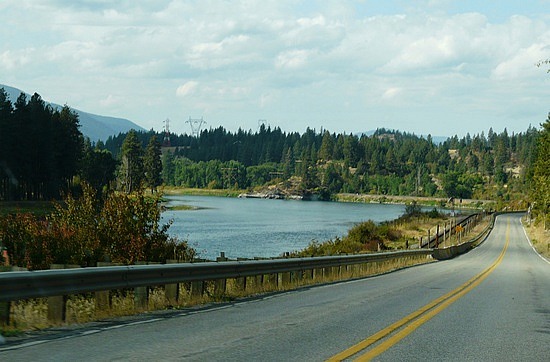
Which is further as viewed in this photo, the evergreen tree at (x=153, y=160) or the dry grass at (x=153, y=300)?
the evergreen tree at (x=153, y=160)

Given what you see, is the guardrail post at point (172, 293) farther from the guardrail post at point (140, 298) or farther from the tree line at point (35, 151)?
the tree line at point (35, 151)

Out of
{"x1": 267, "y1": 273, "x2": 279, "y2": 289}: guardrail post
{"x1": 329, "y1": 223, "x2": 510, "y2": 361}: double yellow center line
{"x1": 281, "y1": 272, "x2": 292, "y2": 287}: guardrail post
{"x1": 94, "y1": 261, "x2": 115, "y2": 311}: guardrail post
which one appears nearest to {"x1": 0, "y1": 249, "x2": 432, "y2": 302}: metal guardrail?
{"x1": 267, "y1": 273, "x2": 279, "y2": 289}: guardrail post

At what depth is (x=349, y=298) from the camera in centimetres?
1509

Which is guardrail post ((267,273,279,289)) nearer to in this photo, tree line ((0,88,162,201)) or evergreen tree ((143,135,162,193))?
tree line ((0,88,162,201))

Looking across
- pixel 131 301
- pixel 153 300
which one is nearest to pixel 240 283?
pixel 153 300

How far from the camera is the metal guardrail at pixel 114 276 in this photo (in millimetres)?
8812

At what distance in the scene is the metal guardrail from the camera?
8812mm

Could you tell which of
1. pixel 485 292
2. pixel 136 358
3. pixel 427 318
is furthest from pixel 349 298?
pixel 136 358

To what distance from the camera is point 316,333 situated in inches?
387

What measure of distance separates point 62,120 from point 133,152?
4027 centimetres

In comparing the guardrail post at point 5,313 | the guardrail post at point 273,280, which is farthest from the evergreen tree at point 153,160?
the guardrail post at point 5,313

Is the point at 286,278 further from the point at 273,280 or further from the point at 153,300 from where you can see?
the point at 153,300

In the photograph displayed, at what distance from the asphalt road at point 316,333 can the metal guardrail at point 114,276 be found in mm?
596

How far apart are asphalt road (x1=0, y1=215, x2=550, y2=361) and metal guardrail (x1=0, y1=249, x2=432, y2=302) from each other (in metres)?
0.60
